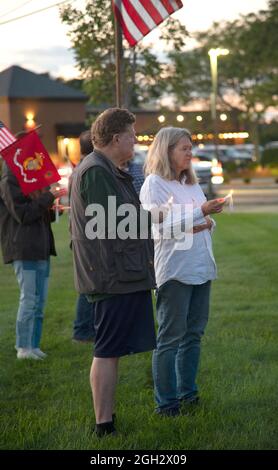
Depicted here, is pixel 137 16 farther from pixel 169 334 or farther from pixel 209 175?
pixel 209 175

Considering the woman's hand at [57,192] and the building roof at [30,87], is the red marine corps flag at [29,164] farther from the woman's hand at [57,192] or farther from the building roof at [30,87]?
the building roof at [30,87]

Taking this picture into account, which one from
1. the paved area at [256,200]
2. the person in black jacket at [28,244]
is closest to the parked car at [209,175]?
the paved area at [256,200]

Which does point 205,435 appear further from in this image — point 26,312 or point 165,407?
point 26,312

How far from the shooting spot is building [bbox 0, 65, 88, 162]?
6588cm

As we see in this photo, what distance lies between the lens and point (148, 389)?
7141 mm

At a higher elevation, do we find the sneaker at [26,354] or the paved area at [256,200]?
the sneaker at [26,354]

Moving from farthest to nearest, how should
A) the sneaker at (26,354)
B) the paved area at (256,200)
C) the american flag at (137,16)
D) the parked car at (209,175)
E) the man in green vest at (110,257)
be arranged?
the parked car at (209,175) < the paved area at (256,200) < the american flag at (137,16) < the sneaker at (26,354) < the man in green vest at (110,257)

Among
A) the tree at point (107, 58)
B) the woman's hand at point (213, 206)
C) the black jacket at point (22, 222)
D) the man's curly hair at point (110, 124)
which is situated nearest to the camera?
the man's curly hair at point (110, 124)

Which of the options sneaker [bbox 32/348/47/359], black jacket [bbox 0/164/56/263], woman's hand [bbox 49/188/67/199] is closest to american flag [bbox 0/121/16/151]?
black jacket [bbox 0/164/56/263]

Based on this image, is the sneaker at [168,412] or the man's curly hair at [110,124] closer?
the man's curly hair at [110,124]

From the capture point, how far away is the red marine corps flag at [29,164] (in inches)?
315

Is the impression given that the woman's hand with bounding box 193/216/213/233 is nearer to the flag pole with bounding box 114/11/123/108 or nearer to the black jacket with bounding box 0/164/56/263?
the black jacket with bounding box 0/164/56/263

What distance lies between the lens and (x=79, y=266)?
18.9ft

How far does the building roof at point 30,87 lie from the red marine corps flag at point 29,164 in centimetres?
5869
